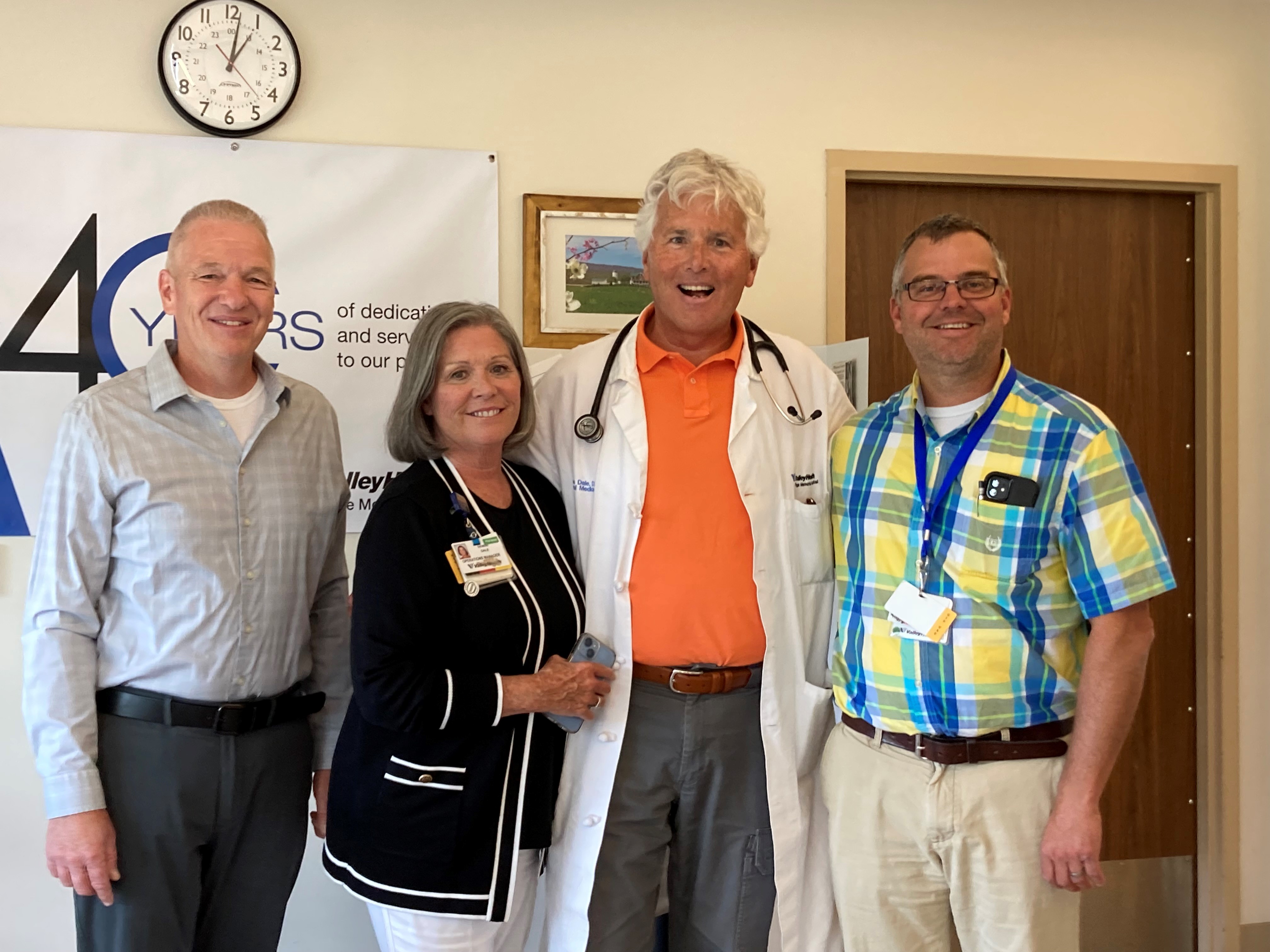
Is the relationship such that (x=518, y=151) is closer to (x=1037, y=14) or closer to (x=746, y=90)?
(x=746, y=90)

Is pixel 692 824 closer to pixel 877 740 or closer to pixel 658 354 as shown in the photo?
pixel 877 740

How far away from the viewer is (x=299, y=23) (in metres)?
2.44

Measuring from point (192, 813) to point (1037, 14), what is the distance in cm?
290

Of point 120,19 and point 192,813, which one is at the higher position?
point 120,19

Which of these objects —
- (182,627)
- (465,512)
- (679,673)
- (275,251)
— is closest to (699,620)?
(679,673)

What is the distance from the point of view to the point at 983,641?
1.58 meters

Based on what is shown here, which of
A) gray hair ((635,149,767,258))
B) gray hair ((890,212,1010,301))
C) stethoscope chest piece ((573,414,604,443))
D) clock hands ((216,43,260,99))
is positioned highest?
clock hands ((216,43,260,99))

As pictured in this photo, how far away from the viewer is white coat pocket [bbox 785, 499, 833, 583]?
186cm

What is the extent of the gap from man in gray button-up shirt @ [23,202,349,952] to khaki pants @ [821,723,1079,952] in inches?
39.6

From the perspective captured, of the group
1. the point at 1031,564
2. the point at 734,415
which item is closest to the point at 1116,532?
the point at 1031,564

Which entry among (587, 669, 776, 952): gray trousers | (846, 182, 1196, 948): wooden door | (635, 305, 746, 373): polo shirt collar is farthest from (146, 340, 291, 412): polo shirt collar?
(846, 182, 1196, 948): wooden door

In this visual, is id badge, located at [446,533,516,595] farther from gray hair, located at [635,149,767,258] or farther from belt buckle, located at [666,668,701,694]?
gray hair, located at [635,149,767,258]

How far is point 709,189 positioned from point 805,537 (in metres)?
0.70

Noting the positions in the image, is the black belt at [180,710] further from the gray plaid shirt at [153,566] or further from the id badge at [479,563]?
the id badge at [479,563]
